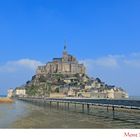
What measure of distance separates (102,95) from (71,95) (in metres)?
17.7
